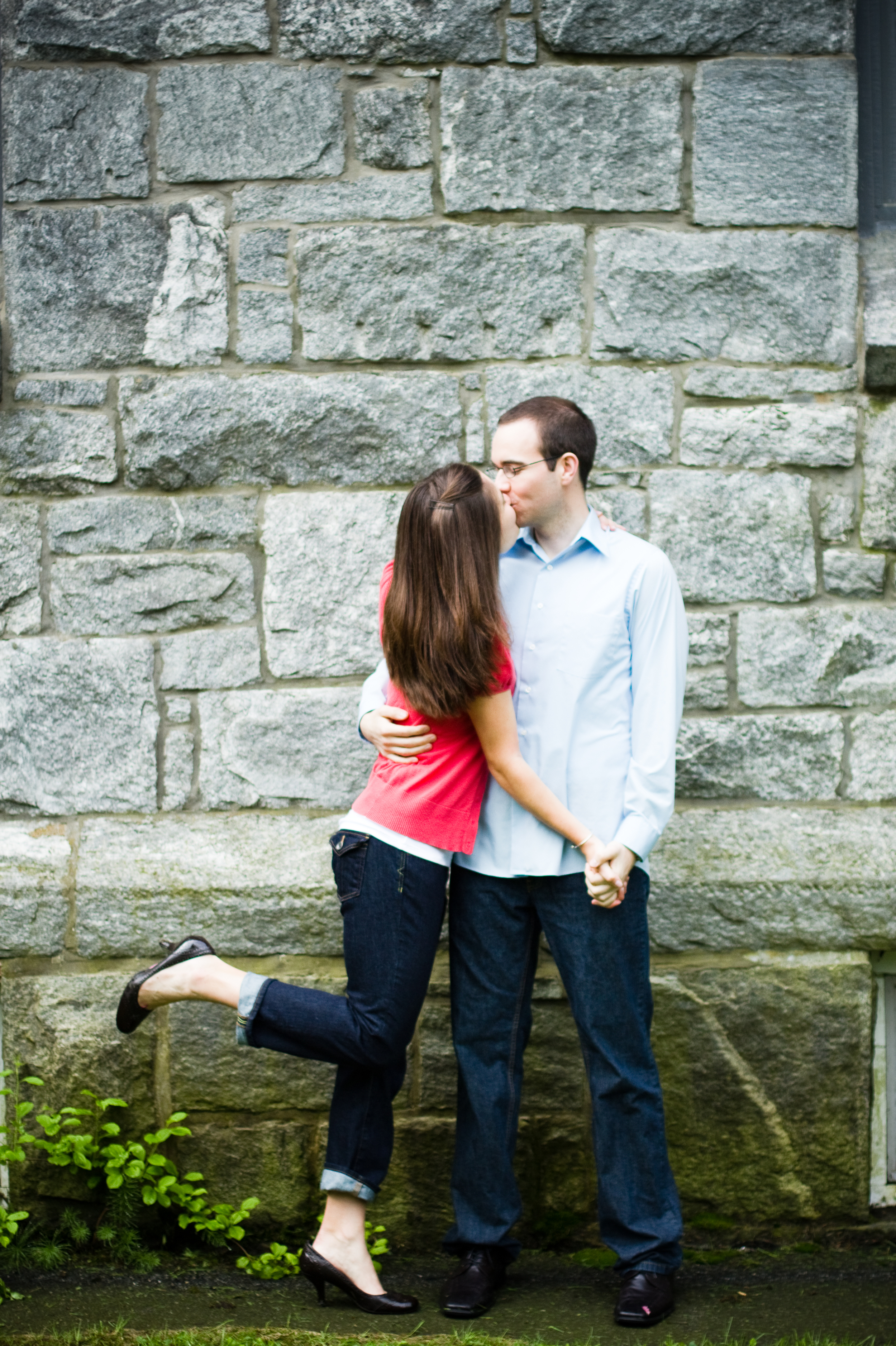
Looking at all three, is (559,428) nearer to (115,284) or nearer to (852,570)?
(852,570)

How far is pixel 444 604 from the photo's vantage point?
8.06 ft

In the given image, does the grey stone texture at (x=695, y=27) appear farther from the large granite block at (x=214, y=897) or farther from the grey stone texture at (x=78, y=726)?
the large granite block at (x=214, y=897)

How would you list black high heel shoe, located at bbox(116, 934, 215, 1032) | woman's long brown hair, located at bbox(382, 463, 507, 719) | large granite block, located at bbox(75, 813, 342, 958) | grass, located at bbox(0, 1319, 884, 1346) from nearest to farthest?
woman's long brown hair, located at bbox(382, 463, 507, 719)
grass, located at bbox(0, 1319, 884, 1346)
black high heel shoe, located at bbox(116, 934, 215, 1032)
large granite block, located at bbox(75, 813, 342, 958)

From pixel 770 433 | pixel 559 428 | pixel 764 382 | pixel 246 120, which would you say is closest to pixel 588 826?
pixel 559 428

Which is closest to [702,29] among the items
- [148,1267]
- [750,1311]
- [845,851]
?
[845,851]

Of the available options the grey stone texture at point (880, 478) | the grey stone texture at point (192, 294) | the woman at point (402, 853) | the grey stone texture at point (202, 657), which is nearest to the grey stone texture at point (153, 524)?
the grey stone texture at point (202, 657)

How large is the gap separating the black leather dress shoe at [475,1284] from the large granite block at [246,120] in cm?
281

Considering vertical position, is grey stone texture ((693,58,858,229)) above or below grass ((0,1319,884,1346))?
above

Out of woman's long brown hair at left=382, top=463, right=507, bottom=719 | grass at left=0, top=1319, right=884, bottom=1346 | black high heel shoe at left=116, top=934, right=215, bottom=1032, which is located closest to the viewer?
woman's long brown hair at left=382, top=463, right=507, bottom=719

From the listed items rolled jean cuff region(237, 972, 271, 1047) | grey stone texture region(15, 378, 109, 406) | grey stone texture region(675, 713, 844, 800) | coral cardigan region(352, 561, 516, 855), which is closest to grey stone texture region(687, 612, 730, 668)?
grey stone texture region(675, 713, 844, 800)

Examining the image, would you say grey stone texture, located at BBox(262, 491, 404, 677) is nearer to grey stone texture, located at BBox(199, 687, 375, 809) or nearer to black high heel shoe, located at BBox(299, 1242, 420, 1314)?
grey stone texture, located at BBox(199, 687, 375, 809)

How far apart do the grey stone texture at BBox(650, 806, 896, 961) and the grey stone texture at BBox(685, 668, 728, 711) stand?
368 millimetres

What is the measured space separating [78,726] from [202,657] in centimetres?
39

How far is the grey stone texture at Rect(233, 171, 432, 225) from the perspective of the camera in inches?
125
